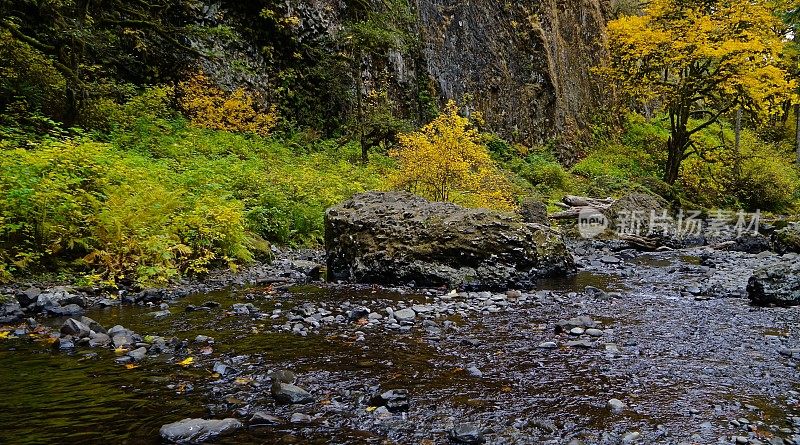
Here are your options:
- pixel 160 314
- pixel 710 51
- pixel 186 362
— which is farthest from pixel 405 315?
pixel 710 51

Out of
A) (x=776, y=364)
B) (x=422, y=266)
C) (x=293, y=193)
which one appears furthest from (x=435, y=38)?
(x=776, y=364)

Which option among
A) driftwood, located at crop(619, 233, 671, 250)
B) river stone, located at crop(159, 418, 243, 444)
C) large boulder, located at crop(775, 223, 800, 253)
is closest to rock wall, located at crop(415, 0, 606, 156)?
driftwood, located at crop(619, 233, 671, 250)

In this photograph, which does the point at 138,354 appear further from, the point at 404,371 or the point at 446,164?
the point at 446,164

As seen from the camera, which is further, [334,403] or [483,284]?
[483,284]

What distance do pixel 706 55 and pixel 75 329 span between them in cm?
2166

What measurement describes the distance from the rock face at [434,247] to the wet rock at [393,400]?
443 cm

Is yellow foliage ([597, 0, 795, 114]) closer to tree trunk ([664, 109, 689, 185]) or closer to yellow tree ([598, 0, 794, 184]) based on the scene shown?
yellow tree ([598, 0, 794, 184])

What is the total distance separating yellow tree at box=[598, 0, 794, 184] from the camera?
1817 centimetres

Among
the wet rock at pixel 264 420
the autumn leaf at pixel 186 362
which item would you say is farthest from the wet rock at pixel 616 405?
the autumn leaf at pixel 186 362

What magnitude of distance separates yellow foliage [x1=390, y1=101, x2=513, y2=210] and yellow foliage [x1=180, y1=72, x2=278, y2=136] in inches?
270

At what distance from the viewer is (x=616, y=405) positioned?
130 inches

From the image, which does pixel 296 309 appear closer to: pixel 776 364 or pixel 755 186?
pixel 776 364

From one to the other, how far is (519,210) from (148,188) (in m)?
10.1

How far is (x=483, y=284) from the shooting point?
7.68 meters
